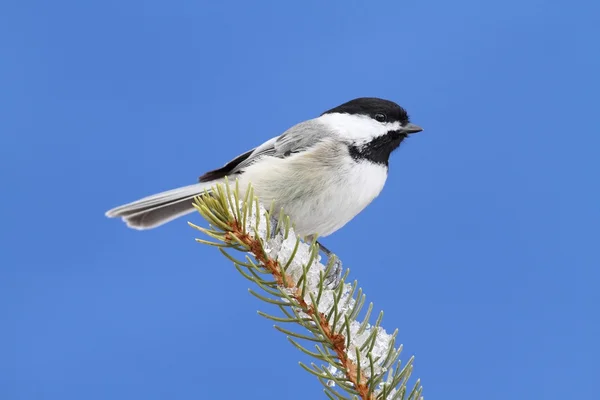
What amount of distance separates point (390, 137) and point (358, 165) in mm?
271

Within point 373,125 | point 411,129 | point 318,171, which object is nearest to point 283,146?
point 318,171

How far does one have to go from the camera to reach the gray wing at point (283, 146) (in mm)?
2498

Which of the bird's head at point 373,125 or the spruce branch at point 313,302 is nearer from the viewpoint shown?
the spruce branch at point 313,302

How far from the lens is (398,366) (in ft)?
4.10

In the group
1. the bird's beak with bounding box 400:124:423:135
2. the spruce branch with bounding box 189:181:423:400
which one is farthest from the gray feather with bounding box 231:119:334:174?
the spruce branch with bounding box 189:181:423:400

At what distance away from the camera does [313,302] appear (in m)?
1.26

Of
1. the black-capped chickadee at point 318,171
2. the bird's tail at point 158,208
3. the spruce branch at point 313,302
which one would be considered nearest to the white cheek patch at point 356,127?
the black-capped chickadee at point 318,171

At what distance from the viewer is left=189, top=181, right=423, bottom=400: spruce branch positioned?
1229 millimetres

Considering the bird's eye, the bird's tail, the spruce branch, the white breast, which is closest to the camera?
the spruce branch

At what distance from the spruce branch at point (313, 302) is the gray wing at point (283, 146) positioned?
113 cm

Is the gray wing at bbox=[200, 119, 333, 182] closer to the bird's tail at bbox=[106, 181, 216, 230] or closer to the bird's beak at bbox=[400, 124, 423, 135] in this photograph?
the bird's tail at bbox=[106, 181, 216, 230]

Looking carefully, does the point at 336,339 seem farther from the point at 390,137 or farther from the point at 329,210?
the point at 390,137

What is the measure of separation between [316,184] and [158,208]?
652 millimetres

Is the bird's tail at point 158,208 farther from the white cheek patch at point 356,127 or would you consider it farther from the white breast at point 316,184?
the white cheek patch at point 356,127
